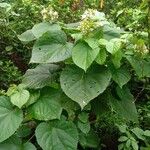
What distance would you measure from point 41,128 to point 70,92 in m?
0.26

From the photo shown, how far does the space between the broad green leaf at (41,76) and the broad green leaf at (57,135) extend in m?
0.24

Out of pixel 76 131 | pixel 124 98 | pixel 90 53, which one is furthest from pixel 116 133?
pixel 90 53

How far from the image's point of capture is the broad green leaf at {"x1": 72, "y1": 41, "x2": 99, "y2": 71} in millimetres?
2146

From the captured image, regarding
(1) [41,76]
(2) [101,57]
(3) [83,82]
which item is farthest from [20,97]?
(2) [101,57]

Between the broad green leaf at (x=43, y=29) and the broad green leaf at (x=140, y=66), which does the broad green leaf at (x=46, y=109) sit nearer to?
the broad green leaf at (x=43, y=29)

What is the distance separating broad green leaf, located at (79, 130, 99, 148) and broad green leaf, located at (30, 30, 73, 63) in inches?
22.5

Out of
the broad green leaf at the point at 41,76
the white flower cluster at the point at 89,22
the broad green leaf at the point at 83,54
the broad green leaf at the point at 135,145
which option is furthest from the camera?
the broad green leaf at the point at 135,145

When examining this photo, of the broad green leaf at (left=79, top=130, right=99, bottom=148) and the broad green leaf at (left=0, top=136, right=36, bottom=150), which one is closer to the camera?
the broad green leaf at (left=0, top=136, right=36, bottom=150)

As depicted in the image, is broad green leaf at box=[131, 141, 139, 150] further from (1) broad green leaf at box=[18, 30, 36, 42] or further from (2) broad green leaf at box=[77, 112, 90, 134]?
(1) broad green leaf at box=[18, 30, 36, 42]

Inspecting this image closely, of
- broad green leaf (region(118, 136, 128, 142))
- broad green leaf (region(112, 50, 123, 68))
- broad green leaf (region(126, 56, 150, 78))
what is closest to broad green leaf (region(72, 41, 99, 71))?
broad green leaf (region(112, 50, 123, 68))

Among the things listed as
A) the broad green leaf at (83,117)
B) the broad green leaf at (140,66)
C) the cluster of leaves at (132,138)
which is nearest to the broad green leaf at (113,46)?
the broad green leaf at (140,66)

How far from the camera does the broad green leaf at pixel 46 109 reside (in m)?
2.22

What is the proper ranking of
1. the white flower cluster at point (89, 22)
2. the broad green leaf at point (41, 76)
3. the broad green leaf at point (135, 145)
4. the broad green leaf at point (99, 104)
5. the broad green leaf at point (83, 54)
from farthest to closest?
the broad green leaf at point (135, 145)
the broad green leaf at point (99, 104)
the broad green leaf at point (41, 76)
the white flower cluster at point (89, 22)
the broad green leaf at point (83, 54)

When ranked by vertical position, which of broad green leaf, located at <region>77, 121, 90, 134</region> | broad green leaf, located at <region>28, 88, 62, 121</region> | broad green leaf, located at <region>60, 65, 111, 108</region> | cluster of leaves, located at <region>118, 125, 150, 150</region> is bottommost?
cluster of leaves, located at <region>118, 125, 150, 150</region>
